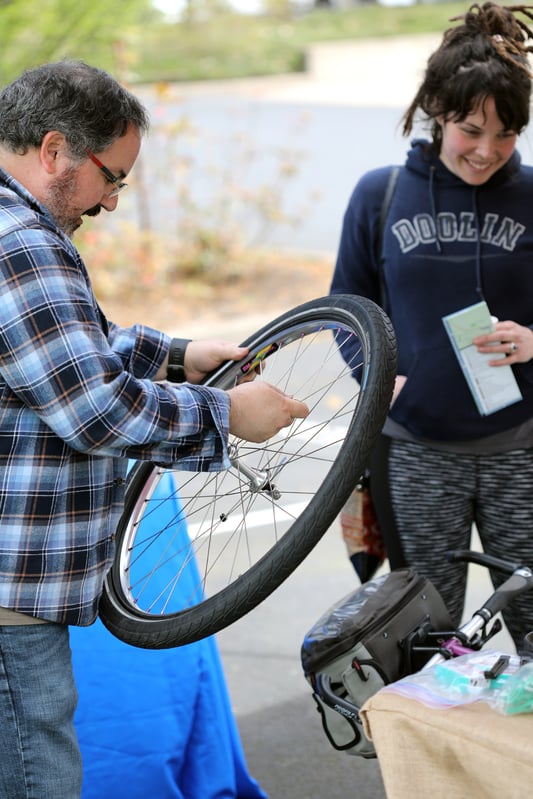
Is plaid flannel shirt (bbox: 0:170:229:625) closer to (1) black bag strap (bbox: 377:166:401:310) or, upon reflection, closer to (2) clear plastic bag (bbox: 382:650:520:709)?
(2) clear plastic bag (bbox: 382:650:520:709)

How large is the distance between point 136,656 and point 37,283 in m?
1.40

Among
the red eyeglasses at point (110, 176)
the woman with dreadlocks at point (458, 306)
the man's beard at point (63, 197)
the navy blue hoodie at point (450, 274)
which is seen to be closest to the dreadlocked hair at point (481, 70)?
the woman with dreadlocks at point (458, 306)

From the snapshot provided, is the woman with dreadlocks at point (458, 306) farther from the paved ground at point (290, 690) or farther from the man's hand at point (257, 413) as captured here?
the man's hand at point (257, 413)

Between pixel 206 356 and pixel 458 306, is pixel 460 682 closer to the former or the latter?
pixel 206 356

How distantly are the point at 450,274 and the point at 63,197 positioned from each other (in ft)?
3.41

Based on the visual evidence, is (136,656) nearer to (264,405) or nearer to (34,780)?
(34,780)

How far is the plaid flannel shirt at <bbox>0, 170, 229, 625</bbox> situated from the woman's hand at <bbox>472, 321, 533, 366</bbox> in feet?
2.61

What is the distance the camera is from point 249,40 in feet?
75.6

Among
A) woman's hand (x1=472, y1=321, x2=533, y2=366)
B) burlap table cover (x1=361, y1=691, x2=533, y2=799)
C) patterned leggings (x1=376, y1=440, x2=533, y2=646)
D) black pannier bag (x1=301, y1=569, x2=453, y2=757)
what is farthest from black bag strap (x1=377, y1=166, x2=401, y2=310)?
burlap table cover (x1=361, y1=691, x2=533, y2=799)

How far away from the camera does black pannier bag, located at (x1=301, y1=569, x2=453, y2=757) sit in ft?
6.95

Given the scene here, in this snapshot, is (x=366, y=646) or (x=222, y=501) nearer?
(x=366, y=646)

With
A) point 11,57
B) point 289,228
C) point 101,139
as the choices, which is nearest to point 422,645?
point 101,139

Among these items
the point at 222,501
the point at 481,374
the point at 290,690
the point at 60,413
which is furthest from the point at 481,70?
the point at 290,690

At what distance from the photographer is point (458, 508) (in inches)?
99.7
